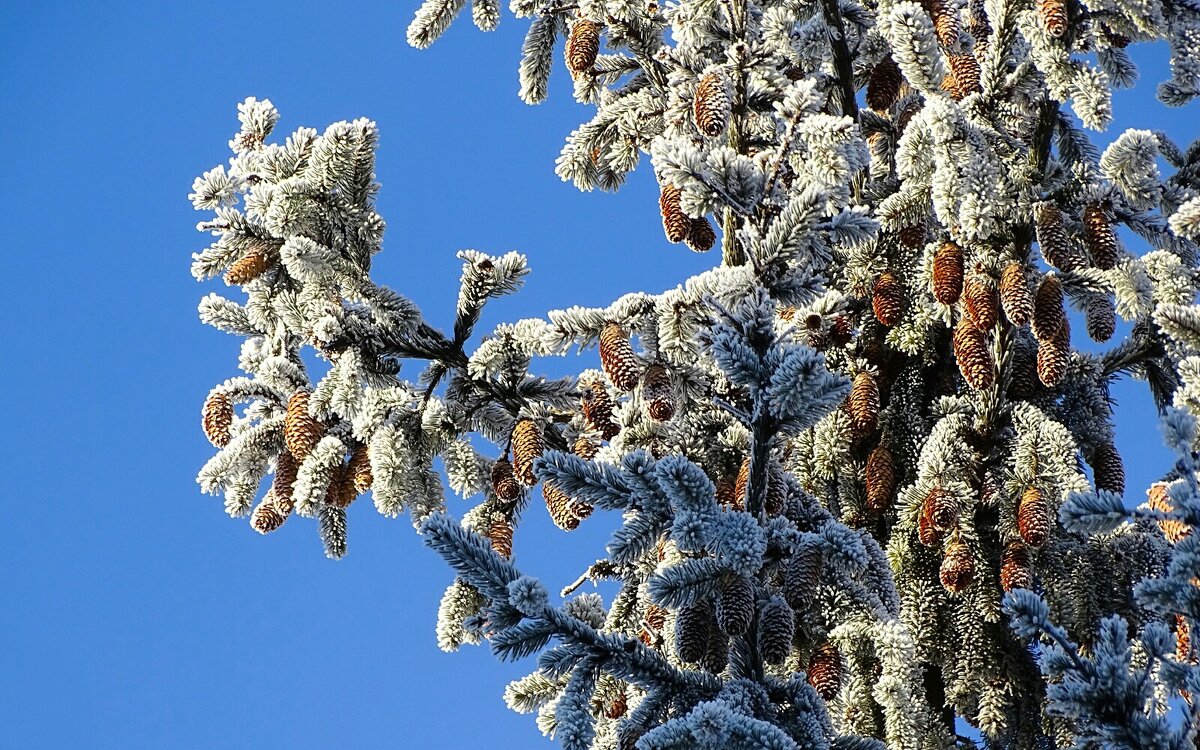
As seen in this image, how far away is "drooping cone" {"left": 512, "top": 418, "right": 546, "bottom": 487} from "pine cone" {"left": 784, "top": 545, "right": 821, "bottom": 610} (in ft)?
3.90

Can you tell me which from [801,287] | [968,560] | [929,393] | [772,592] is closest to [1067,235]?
[929,393]

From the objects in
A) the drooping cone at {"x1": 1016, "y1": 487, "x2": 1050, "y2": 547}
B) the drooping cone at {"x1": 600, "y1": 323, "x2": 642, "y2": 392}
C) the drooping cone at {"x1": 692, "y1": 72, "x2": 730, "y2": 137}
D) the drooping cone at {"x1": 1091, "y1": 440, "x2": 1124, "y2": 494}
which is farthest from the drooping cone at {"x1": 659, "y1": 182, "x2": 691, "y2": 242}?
the drooping cone at {"x1": 1091, "y1": 440, "x2": 1124, "y2": 494}

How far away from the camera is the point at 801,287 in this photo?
349 centimetres

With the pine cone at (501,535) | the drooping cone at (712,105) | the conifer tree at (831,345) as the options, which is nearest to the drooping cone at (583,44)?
the conifer tree at (831,345)

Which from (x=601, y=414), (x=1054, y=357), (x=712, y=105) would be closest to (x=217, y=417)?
(x=601, y=414)

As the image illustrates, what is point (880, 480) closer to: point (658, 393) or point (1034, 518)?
point (1034, 518)

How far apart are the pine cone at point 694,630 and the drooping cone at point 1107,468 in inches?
90.8

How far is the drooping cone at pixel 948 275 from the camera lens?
480 centimetres

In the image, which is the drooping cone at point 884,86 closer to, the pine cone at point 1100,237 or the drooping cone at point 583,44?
the pine cone at point 1100,237

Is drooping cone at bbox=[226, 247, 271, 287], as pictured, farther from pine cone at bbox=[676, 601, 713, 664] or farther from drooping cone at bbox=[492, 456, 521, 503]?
pine cone at bbox=[676, 601, 713, 664]

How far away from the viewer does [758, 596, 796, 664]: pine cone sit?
10.4ft

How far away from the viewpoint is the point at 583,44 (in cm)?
519

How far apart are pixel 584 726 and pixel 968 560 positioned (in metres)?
2.14

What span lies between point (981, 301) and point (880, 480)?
0.80 metres
